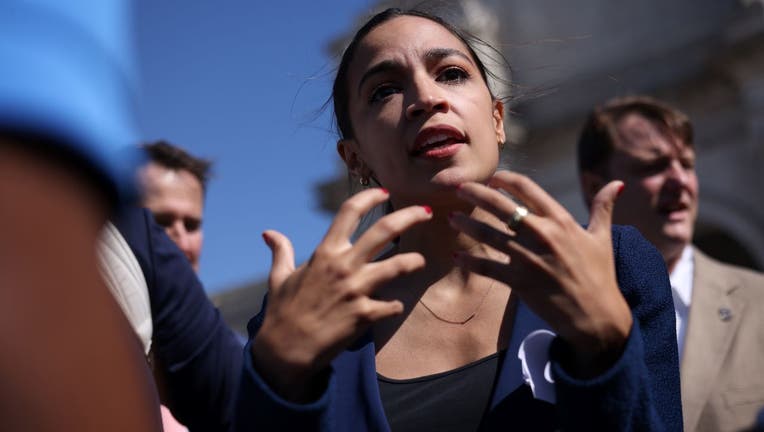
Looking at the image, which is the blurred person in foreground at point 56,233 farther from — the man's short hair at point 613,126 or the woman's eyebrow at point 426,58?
the man's short hair at point 613,126

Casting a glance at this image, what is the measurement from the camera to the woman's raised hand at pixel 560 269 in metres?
1.41

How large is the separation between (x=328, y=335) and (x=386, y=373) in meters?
0.63

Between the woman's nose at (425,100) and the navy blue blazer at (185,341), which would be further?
the navy blue blazer at (185,341)

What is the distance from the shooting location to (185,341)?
8.84 ft

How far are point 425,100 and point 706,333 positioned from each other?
1.98 m

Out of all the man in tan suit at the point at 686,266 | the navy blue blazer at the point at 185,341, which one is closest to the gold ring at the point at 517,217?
the navy blue blazer at the point at 185,341

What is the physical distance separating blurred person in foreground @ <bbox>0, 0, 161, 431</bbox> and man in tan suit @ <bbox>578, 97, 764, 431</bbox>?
9.40 feet

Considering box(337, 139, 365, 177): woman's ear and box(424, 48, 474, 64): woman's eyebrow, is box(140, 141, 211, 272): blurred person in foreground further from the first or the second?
box(424, 48, 474, 64): woman's eyebrow

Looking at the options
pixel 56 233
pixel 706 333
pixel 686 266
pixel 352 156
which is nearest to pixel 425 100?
pixel 352 156

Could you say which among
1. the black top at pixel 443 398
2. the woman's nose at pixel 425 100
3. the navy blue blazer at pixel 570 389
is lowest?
the black top at pixel 443 398

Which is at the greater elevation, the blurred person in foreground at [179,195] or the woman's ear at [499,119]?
the woman's ear at [499,119]

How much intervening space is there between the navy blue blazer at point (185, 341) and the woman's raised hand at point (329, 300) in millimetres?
1147

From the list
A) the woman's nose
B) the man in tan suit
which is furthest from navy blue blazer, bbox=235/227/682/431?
the man in tan suit

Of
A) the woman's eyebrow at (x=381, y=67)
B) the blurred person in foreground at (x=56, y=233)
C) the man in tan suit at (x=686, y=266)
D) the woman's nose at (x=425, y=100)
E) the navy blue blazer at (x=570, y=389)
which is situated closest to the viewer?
the blurred person in foreground at (x=56, y=233)
